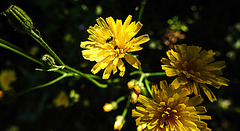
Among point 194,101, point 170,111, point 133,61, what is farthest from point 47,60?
point 194,101

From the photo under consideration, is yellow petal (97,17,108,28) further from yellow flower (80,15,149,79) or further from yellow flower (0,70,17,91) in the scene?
yellow flower (0,70,17,91)

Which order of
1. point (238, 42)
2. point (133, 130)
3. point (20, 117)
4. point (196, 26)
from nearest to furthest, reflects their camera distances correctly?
point (133, 130)
point (196, 26)
point (238, 42)
point (20, 117)

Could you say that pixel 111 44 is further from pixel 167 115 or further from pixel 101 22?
pixel 167 115

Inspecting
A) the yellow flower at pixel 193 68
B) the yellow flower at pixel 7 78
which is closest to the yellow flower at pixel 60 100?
the yellow flower at pixel 7 78

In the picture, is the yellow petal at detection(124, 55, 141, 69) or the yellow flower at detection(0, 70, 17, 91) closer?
the yellow petal at detection(124, 55, 141, 69)

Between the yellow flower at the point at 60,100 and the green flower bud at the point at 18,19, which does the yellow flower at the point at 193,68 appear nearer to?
the green flower bud at the point at 18,19

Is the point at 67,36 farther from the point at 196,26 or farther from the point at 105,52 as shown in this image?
the point at 196,26

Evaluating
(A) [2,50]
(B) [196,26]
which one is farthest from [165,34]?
(A) [2,50]

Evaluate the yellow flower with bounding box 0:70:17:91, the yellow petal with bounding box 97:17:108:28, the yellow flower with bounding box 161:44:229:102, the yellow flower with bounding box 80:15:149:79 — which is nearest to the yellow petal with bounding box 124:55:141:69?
the yellow flower with bounding box 80:15:149:79
